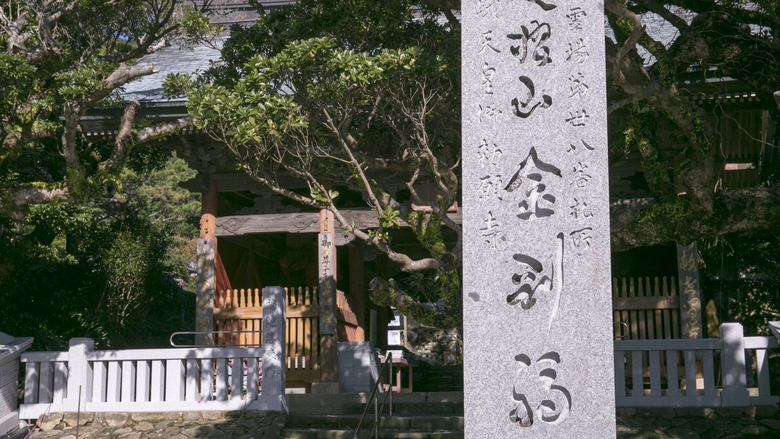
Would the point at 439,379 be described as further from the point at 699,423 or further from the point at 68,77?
the point at 68,77

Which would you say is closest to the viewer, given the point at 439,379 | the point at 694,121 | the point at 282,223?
the point at 694,121

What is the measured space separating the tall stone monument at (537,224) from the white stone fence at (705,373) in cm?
476

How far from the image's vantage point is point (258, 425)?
10.1m

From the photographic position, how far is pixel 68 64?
11336mm

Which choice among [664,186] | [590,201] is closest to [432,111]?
[664,186]

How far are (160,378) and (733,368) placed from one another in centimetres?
663

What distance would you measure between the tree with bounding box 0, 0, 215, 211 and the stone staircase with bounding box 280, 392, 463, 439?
3.70m

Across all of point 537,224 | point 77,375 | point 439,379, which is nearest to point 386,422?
point 77,375

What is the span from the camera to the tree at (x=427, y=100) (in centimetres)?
934

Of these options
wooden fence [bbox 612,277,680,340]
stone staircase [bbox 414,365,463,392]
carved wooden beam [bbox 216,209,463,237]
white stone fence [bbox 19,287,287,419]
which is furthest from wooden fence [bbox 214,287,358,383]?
stone staircase [bbox 414,365,463,392]

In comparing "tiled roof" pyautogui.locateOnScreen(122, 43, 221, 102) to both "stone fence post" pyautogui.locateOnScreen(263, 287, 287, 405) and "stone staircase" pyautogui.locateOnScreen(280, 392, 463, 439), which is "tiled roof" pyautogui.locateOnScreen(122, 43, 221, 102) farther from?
"stone staircase" pyautogui.locateOnScreen(280, 392, 463, 439)

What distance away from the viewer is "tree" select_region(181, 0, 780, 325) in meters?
9.34

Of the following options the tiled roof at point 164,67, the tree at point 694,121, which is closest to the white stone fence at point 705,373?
the tree at point 694,121

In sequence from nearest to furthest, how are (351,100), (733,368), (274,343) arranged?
(351,100) < (733,368) < (274,343)
